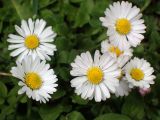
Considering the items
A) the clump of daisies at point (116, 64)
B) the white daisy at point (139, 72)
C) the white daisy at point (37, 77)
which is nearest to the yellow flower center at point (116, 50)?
the clump of daisies at point (116, 64)

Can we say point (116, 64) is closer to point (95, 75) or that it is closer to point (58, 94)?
point (95, 75)

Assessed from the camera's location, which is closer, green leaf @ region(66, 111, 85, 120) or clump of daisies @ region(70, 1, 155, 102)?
clump of daisies @ region(70, 1, 155, 102)

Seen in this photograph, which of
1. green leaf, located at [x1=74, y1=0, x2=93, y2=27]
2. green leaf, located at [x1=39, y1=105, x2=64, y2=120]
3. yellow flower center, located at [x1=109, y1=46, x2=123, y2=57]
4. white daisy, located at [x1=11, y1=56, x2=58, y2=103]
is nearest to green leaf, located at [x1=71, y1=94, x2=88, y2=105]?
green leaf, located at [x1=39, y1=105, x2=64, y2=120]

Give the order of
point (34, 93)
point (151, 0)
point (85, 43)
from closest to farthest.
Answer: point (34, 93), point (85, 43), point (151, 0)

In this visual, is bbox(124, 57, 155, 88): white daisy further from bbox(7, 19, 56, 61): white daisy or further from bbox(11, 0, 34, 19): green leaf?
bbox(11, 0, 34, 19): green leaf

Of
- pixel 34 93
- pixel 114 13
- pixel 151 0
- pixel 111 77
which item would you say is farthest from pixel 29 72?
pixel 151 0

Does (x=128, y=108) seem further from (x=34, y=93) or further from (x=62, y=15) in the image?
(x=62, y=15)

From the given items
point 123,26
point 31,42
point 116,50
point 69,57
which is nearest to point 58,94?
point 69,57
